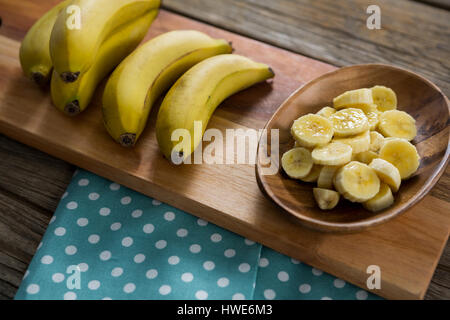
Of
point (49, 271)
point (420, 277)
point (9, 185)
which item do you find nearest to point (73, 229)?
point (49, 271)

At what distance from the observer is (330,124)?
3.67 feet

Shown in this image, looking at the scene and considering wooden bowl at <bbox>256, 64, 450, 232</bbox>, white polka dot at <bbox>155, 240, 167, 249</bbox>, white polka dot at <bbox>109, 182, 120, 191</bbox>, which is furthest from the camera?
white polka dot at <bbox>109, 182, 120, 191</bbox>

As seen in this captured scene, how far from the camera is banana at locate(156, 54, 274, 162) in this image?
1.14 meters

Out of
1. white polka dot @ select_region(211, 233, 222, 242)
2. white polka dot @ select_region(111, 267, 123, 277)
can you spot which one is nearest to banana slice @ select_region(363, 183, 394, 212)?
white polka dot @ select_region(211, 233, 222, 242)

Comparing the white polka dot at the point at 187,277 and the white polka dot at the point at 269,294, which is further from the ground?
the white polka dot at the point at 269,294

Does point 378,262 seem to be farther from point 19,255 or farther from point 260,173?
point 19,255

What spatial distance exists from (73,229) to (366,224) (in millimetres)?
641

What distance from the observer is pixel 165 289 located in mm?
1043

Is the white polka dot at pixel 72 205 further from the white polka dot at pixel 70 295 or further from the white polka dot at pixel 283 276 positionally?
the white polka dot at pixel 283 276

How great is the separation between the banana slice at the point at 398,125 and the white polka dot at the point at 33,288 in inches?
32.6

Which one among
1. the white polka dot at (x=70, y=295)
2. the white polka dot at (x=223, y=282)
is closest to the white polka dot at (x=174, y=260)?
the white polka dot at (x=223, y=282)

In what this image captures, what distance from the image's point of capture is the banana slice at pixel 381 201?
101cm

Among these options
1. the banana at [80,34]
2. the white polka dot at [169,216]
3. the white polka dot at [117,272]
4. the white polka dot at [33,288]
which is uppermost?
the banana at [80,34]

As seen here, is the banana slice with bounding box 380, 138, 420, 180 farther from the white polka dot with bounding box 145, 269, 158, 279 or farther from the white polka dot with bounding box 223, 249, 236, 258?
the white polka dot with bounding box 145, 269, 158, 279
